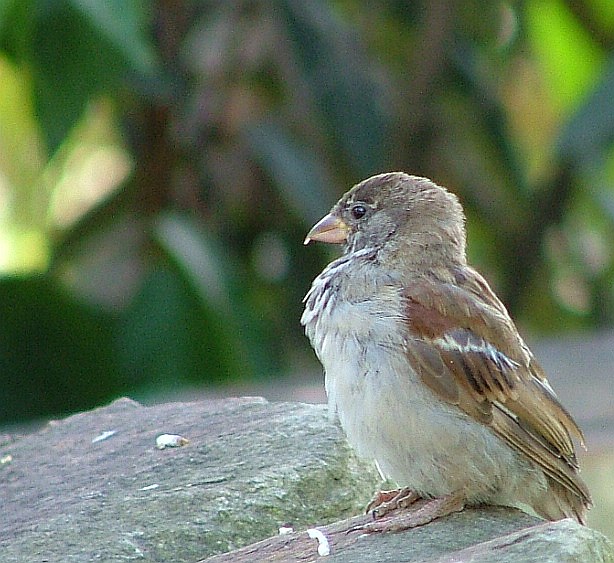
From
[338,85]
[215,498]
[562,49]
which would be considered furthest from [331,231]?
[562,49]

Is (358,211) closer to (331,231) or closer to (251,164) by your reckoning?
(331,231)

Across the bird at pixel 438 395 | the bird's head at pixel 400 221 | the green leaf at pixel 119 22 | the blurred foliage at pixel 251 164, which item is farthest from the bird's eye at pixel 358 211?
the blurred foliage at pixel 251 164

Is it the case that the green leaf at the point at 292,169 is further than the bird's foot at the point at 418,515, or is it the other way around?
the green leaf at the point at 292,169

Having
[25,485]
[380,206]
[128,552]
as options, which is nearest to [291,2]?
[380,206]

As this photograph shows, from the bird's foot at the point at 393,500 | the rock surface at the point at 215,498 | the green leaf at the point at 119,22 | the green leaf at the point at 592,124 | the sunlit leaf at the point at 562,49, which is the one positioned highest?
the green leaf at the point at 119,22

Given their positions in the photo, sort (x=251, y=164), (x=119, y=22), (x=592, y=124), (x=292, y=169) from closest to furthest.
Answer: (x=119, y=22), (x=592, y=124), (x=292, y=169), (x=251, y=164)

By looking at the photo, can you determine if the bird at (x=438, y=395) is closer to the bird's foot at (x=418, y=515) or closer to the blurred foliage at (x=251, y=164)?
the bird's foot at (x=418, y=515)

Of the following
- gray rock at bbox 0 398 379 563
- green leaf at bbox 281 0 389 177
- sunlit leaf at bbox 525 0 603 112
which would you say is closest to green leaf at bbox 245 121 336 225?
green leaf at bbox 281 0 389 177
